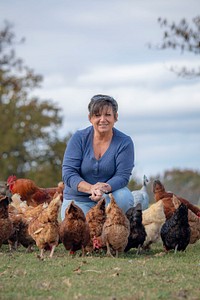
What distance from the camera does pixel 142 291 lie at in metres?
6.52

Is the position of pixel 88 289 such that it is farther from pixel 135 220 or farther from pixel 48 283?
pixel 135 220

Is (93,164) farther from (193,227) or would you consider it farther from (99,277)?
(99,277)

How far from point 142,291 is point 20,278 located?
143 centimetres

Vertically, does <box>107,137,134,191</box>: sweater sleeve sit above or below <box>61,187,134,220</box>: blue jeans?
above

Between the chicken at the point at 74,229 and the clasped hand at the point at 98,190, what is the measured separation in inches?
16.2

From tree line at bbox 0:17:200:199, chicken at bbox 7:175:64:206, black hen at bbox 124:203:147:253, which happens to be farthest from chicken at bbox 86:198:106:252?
tree line at bbox 0:17:200:199

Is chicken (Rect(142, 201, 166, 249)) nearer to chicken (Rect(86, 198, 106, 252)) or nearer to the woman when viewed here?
the woman

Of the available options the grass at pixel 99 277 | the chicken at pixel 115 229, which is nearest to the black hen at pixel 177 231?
the grass at pixel 99 277

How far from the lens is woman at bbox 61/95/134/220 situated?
950cm

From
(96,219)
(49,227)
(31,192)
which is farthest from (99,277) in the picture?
(31,192)

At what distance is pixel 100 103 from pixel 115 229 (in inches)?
69.0

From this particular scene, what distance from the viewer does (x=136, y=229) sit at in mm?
9484

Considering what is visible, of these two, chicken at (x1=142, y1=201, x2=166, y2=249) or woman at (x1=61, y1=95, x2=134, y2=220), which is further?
chicken at (x1=142, y1=201, x2=166, y2=249)

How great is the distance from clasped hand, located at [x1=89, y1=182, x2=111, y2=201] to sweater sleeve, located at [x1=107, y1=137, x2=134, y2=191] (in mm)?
155
